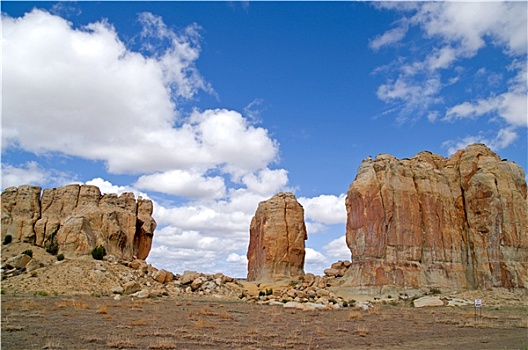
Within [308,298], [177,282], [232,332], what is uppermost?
[177,282]

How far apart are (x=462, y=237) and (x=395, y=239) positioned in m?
8.31

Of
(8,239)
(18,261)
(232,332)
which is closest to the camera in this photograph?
(232,332)

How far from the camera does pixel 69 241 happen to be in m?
50.2

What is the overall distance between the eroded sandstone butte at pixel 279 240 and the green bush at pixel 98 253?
Answer: 21.9 m

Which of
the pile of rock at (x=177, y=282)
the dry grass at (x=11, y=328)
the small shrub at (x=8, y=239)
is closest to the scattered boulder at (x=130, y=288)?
the pile of rock at (x=177, y=282)

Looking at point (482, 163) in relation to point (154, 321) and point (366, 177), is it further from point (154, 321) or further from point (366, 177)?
point (154, 321)

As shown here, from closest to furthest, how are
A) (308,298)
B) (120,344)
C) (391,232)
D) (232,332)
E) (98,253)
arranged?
(120,344), (232,332), (308,298), (391,232), (98,253)

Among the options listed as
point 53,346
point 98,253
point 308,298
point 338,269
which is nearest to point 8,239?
point 98,253

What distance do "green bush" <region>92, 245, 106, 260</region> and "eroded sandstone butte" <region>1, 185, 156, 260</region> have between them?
0.73 m

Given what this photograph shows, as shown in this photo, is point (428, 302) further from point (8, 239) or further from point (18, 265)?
point (8, 239)

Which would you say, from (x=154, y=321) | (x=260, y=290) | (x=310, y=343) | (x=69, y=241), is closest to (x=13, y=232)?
(x=69, y=241)

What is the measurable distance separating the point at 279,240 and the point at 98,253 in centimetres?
2424

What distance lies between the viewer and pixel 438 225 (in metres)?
47.7

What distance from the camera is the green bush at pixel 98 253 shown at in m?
49.0
